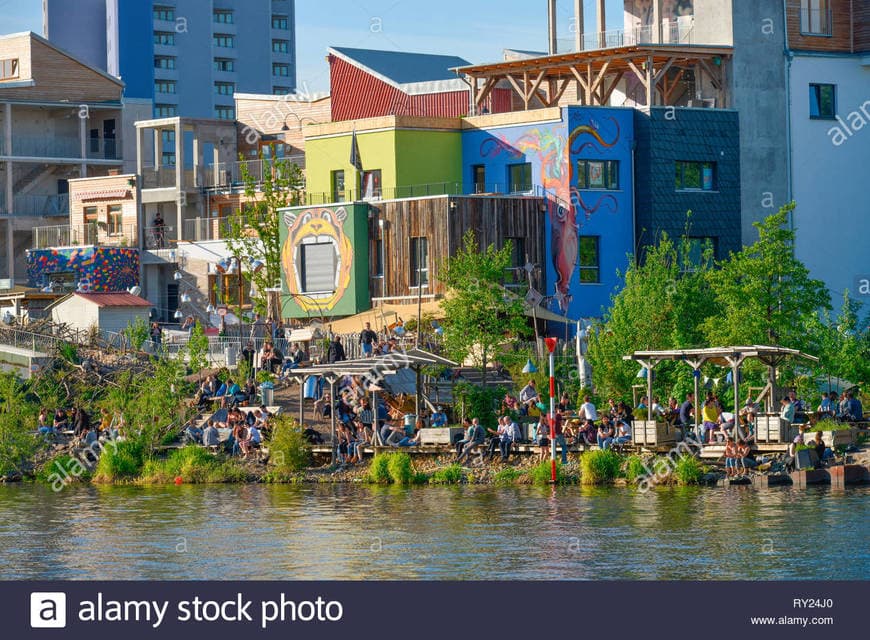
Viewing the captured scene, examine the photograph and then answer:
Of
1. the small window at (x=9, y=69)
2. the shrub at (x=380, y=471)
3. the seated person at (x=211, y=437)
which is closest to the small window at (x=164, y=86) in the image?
the small window at (x=9, y=69)

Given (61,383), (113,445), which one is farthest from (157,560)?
(61,383)

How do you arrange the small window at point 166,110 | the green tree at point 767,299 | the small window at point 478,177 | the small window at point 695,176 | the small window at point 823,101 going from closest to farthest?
the green tree at point 767,299 → the small window at point 695,176 → the small window at point 478,177 → the small window at point 823,101 → the small window at point 166,110

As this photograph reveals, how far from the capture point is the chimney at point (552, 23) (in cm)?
6906

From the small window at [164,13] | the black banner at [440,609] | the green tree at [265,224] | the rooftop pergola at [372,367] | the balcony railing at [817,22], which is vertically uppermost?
the small window at [164,13]

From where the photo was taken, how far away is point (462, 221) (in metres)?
63.4

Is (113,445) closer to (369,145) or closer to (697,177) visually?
(369,145)

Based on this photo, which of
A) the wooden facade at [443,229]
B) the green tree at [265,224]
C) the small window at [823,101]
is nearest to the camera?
the wooden facade at [443,229]

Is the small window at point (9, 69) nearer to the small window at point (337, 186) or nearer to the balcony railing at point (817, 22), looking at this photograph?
the small window at point (337, 186)

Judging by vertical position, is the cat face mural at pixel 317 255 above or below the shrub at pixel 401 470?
above

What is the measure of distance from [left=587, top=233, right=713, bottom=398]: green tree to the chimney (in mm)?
15422

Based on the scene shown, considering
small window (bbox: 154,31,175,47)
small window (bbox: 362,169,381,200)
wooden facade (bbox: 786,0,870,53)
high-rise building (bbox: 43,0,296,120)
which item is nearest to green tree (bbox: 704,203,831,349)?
wooden facade (bbox: 786,0,870,53)

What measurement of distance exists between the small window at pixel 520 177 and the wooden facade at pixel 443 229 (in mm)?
2023

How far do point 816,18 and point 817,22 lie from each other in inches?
6.1

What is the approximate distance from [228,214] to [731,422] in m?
42.4
